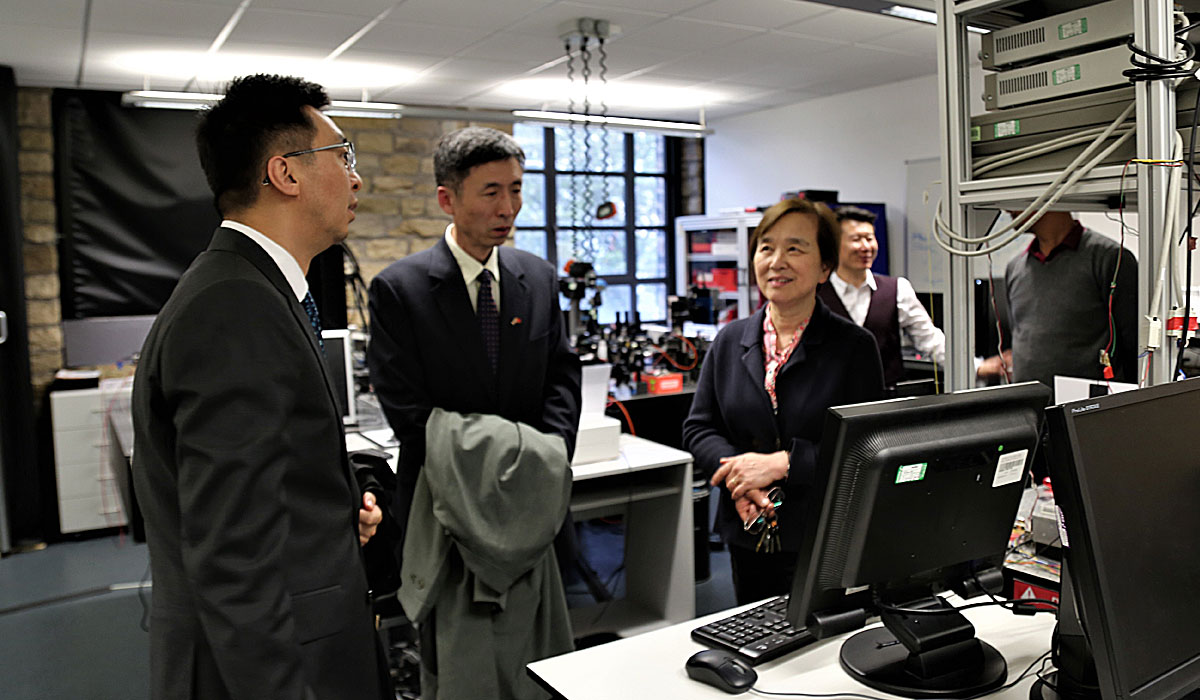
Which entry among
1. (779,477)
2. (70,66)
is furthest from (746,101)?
(779,477)

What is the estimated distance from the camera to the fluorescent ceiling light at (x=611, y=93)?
241 inches

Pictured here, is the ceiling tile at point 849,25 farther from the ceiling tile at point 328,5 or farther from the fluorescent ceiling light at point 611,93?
the ceiling tile at point 328,5

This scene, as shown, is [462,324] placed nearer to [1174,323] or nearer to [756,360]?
[756,360]

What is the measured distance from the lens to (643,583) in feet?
11.4

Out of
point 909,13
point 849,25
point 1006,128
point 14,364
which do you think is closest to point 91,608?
point 14,364

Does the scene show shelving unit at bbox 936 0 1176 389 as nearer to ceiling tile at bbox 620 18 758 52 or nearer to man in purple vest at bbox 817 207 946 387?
man in purple vest at bbox 817 207 946 387

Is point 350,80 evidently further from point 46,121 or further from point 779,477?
point 779,477

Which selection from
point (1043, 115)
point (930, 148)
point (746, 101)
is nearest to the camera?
point (1043, 115)

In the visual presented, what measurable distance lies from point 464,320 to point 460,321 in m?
0.01

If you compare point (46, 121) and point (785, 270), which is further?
point (46, 121)

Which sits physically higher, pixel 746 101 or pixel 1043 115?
pixel 746 101

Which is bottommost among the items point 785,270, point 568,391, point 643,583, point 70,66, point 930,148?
point 643,583

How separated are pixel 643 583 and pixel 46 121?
484 cm

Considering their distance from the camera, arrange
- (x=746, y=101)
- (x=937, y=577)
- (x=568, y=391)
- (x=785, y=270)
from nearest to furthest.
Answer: (x=937, y=577)
(x=785, y=270)
(x=568, y=391)
(x=746, y=101)
